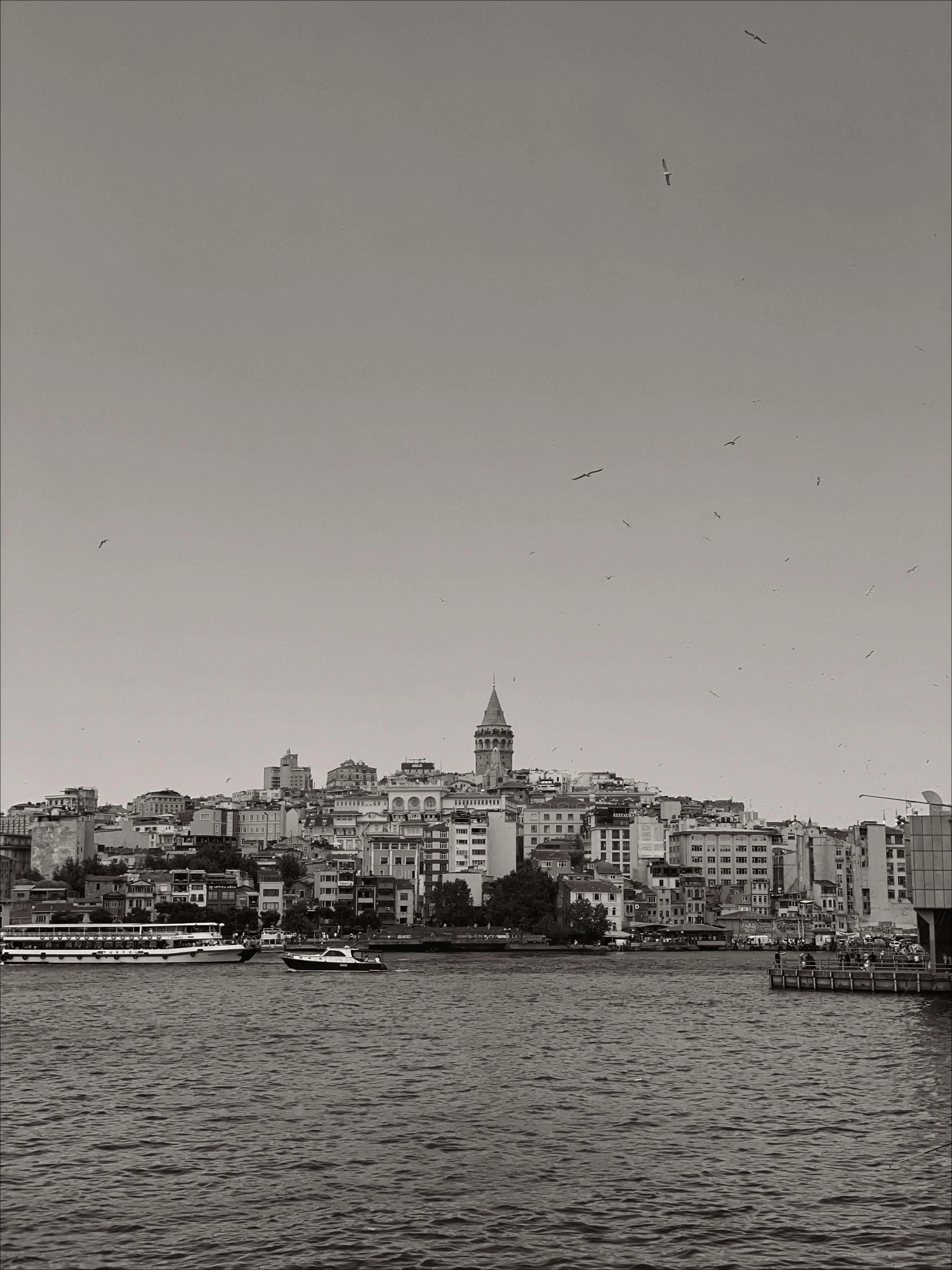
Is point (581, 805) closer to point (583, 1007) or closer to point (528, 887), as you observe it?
point (528, 887)

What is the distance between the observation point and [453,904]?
84938 mm

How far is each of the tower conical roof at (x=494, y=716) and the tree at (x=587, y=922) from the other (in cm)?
8503

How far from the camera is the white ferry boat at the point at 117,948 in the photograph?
62625 millimetres

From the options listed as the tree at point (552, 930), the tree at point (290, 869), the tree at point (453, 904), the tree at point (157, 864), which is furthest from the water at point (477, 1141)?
the tree at point (157, 864)

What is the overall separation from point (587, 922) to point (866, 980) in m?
35.3

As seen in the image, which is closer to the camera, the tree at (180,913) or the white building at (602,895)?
the tree at (180,913)

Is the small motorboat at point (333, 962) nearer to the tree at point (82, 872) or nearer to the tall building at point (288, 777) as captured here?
the tree at point (82, 872)

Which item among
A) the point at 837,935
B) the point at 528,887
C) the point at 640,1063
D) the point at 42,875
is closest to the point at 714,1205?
the point at 640,1063

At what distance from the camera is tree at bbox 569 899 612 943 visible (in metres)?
→ 80.3

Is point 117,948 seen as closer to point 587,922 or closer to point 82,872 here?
point 587,922

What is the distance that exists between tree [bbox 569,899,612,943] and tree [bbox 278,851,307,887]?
64.2ft

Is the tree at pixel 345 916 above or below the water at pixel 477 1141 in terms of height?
below

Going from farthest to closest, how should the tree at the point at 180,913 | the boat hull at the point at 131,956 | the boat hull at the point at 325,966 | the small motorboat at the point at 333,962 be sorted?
the tree at the point at 180,913
the boat hull at the point at 131,956
the small motorboat at the point at 333,962
the boat hull at the point at 325,966

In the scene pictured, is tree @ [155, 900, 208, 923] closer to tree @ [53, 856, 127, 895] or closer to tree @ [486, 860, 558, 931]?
tree @ [53, 856, 127, 895]
